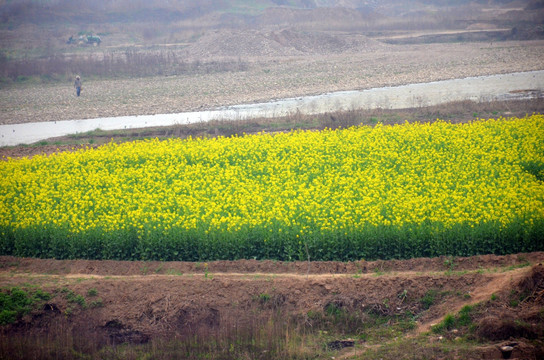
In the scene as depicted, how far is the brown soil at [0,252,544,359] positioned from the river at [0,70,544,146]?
53.1 ft

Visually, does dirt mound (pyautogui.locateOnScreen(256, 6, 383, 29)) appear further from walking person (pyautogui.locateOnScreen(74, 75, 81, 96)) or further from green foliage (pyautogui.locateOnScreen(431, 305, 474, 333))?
green foliage (pyautogui.locateOnScreen(431, 305, 474, 333))

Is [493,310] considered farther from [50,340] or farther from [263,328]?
[50,340]

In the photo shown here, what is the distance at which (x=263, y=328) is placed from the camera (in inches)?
383

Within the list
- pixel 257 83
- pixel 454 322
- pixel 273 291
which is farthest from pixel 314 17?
pixel 454 322

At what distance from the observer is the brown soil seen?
988 cm

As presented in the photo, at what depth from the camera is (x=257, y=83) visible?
41.0 m

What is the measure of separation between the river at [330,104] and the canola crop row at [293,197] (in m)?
8.62

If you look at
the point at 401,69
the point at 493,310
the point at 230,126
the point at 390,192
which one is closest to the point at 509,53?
the point at 401,69

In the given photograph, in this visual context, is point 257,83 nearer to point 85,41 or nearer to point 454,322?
point 454,322

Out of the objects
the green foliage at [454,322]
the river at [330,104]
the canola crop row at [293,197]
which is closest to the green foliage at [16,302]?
the canola crop row at [293,197]

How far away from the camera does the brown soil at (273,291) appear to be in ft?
32.4

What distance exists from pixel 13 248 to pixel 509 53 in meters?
45.3

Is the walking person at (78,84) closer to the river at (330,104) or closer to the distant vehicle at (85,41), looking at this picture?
the river at (330,104)

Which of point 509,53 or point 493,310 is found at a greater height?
point 509,53
